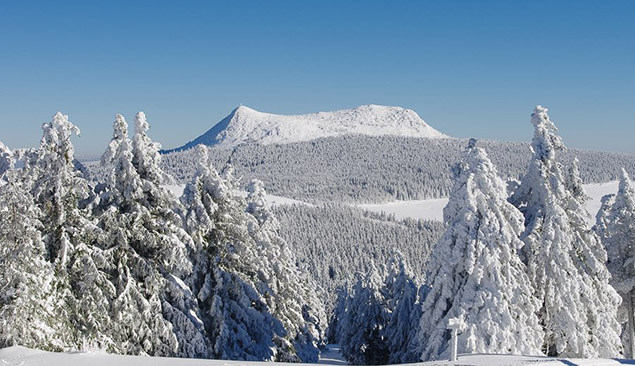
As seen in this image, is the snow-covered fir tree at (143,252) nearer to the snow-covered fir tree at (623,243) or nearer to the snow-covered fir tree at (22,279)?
the snow-covered fir tree at (22,279)

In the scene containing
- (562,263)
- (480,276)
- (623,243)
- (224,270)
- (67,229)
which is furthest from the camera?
(623,243)

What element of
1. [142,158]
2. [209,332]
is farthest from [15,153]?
[209,332]

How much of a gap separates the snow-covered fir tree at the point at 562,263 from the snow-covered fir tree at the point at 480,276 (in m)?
2.17

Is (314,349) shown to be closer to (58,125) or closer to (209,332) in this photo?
(209,332)

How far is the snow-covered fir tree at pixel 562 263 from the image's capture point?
22.2m

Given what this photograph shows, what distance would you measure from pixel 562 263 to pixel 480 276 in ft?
17.2

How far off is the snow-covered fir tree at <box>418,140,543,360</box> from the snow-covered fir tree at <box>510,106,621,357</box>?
2165 millimetres

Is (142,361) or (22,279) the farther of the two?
(22,279)

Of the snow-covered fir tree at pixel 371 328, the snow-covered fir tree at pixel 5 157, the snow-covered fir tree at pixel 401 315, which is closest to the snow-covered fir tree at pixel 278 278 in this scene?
the snow-covered fir tree at pixel 401 315

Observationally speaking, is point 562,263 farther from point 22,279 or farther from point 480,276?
point 22,279

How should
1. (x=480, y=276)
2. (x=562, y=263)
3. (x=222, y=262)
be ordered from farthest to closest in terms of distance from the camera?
(x=562, y=263) < (x=222, y=262) < (x=480, y=276)

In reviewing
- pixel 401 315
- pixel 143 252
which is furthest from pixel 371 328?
pixel 143 252

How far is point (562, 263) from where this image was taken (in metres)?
22.3

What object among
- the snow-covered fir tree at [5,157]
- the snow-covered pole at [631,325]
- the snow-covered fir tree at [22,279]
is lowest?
the snow-covered pole at [631,325]
